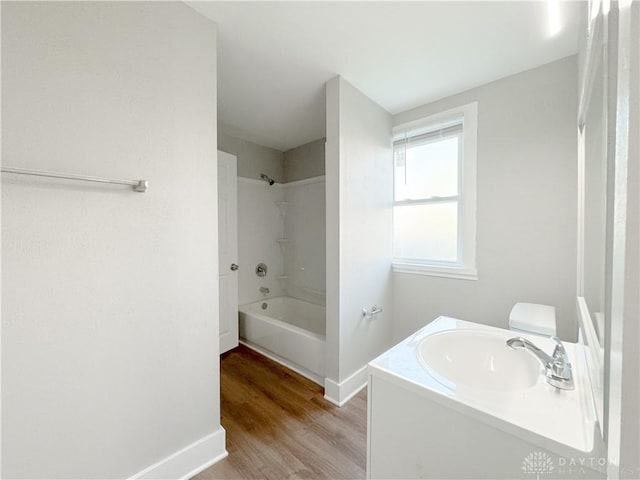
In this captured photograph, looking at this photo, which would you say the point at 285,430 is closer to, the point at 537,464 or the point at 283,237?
the point at 537,464

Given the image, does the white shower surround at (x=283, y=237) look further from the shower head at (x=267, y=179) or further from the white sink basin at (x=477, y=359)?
the white sink basin at (x=477, y=359)

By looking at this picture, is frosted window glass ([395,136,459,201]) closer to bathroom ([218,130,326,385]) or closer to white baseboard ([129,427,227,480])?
bathroom ([218,130,326,385])

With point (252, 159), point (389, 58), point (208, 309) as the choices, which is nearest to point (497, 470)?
point (208, 309)

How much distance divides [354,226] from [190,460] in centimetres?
168

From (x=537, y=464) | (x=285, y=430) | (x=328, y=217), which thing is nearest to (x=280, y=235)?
(x=328, y=217)

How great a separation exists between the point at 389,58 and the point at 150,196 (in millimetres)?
1670

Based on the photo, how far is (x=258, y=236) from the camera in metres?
3.30

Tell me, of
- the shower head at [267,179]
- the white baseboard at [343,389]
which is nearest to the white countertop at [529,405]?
the white baseboard at [343,389]

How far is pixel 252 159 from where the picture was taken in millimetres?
3238

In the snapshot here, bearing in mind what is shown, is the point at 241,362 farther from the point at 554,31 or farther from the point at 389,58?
the point at 554,31

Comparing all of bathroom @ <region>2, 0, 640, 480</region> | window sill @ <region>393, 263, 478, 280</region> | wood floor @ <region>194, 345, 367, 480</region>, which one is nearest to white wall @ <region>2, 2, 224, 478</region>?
bathroom @ <region>2, 0, 640, 480</region>

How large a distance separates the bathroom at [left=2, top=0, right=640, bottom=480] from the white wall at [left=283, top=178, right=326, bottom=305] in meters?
0.94

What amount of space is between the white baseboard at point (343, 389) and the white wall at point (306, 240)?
1236 millimetres

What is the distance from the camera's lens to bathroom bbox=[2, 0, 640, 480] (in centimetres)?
84
